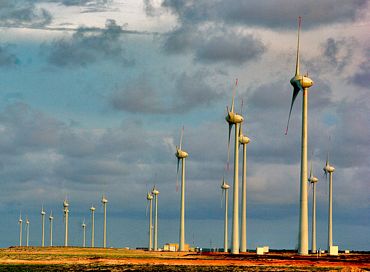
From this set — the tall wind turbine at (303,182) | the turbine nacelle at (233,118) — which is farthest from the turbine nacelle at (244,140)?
the tall wind turbine at (303,182)

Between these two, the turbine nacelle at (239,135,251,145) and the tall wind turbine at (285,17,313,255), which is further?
the turbine nacelle at (239,135,251,145)

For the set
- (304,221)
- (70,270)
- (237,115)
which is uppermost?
(237,115)

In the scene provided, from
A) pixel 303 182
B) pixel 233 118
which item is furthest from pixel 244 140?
pixel 303 182

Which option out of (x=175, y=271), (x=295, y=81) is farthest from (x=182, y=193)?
(x=175, y=271)

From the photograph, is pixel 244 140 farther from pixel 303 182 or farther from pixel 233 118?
pixel 303 182

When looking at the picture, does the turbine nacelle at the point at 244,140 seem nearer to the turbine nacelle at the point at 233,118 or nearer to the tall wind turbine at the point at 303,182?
the turbine nacelle at the point at 233,118

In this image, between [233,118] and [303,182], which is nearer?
[303,182]

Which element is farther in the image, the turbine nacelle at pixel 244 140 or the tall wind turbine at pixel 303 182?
the turbine nacelle at pixel 244 140

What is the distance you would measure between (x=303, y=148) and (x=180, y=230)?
79.2 m

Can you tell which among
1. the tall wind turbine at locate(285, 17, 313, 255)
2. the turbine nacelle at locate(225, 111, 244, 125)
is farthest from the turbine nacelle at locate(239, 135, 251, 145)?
the tall wind turbine at locate(285, 17, 313, 255)

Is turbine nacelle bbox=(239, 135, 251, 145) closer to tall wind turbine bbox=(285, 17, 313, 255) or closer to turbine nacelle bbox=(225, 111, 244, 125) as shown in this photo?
turbine nacelle bbox=(225, 111, 244, 125)

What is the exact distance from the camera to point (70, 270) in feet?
328

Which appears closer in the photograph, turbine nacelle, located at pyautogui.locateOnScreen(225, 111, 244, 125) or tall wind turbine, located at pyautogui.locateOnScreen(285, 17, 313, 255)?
tall wind turbine, located at pyautogui.locateOnScreen(285, 17, 313, 255)

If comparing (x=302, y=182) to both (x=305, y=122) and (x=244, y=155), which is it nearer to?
(x=305, y=122)
